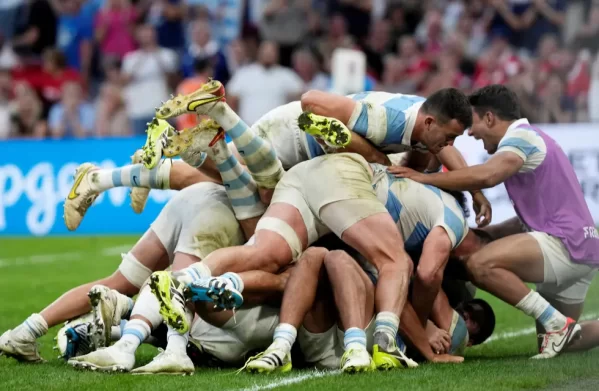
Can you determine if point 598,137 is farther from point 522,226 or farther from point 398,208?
point 398,208

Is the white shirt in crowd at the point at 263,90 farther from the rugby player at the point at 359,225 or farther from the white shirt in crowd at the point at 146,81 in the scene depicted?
the rugby player at the point at 359,225

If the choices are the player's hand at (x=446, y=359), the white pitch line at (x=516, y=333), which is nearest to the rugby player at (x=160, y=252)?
the player's hand at (x=446, y=359)

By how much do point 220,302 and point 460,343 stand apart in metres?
1.79

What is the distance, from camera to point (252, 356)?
655 centimetres

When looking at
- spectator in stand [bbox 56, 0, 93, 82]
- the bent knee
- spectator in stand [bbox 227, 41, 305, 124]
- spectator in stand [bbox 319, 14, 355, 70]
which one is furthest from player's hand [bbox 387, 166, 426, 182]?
spectator in stand [bbox 56, 0, 93, 82]

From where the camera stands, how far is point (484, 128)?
7.73 meters

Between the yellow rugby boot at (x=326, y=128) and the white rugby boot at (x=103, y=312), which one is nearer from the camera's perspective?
the white rugby boot at (x=103, y=312)

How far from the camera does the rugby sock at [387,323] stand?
635cm

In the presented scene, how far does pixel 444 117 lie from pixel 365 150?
0.58 meters

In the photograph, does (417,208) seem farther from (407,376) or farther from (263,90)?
(263,90)

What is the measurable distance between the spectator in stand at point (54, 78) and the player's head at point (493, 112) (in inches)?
461

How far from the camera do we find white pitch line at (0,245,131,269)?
13.4 meters

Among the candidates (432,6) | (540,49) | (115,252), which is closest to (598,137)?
(540,49)

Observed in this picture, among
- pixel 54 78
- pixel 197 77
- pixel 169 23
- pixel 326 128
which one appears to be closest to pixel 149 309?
pixel 326 128
